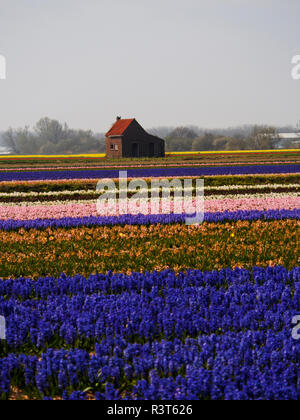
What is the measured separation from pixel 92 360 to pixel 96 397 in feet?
1.67

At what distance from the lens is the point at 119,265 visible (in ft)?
29.0

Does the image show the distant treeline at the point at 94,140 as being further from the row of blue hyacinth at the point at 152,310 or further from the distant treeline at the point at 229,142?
the row of blue hyacinth at the point at 152,310

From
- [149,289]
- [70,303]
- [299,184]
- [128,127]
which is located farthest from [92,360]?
[128,127]

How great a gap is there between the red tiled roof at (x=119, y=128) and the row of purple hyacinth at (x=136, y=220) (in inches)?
1975

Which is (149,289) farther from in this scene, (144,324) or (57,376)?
(57,376)

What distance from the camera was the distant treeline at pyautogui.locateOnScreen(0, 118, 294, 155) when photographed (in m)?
94.9

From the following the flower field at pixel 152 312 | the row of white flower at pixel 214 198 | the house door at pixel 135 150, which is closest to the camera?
the flower field at pixel 152 312

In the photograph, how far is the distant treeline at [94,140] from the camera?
3738 inches

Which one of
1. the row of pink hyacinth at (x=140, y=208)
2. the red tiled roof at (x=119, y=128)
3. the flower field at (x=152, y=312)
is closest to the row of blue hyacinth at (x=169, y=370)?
the flower field at (x=152, y=312)

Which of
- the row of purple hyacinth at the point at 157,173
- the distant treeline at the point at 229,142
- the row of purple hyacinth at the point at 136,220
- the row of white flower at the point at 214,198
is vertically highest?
the distant treeline at the point at 229,142

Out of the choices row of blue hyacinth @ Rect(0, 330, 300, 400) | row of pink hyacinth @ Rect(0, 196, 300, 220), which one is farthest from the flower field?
row of pink hyacinth @ Rect(0, 196, 300, 220)

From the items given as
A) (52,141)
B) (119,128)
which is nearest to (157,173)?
(119,128)

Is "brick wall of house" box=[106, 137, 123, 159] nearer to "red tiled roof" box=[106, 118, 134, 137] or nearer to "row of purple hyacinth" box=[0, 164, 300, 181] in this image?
"red tiled roof" box=[106, 118, 134, 137]

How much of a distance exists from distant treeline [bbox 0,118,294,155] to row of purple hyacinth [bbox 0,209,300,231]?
80.3 m
